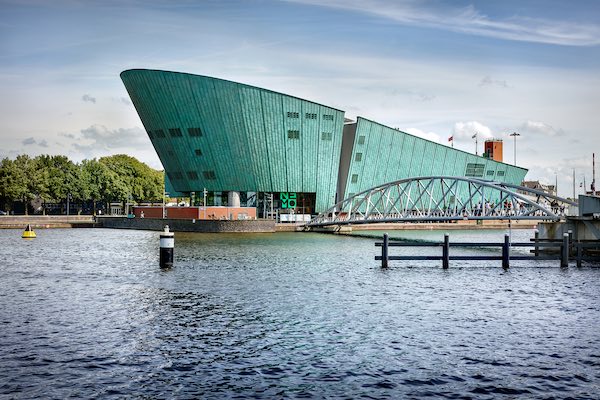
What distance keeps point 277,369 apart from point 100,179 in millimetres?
135951

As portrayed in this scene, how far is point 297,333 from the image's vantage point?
24.0 meters

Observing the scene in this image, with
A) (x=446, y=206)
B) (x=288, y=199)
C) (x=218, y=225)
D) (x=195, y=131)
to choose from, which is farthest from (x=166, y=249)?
(x=288, y=199)

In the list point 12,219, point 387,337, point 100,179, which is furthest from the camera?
point 100,179

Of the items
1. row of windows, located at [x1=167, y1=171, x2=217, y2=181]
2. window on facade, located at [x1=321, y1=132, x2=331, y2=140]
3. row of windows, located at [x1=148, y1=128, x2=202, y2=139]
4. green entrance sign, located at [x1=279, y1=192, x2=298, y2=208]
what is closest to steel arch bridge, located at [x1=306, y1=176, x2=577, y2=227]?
green entrance sign, located at [x1=279, y1=192, x2=298, y2=208]

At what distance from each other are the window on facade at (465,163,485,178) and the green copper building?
1803cm

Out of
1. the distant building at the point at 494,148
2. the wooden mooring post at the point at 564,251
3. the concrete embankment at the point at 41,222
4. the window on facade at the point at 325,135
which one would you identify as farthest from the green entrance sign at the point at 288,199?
the distant building at the point at 494,148

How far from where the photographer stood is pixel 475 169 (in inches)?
5536

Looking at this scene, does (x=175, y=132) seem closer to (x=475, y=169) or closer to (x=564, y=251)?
(x=475, y=169)

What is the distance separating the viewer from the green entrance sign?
121 metres

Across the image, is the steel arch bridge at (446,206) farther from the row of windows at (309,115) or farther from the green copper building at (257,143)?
the row of windows at (309,115)

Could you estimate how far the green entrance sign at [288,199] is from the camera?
120812 millimetres

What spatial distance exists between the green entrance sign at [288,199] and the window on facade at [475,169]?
128 ft

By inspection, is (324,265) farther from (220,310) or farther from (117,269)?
(220,310)

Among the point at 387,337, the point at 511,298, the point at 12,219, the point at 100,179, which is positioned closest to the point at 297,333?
the point at 387,337
